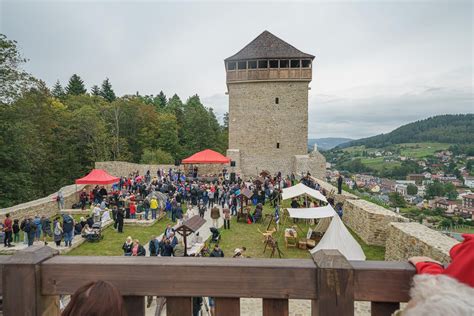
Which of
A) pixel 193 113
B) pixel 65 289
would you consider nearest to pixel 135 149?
pixel 193 113

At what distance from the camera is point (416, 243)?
716 cm

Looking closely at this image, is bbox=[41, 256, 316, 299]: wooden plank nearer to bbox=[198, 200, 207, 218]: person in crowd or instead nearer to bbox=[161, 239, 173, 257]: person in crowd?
bbox=[161, 239, 173, 257]: person in crowd

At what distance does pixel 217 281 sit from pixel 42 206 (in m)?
15.4

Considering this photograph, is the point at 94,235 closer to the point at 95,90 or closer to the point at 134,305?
the point at 134,305

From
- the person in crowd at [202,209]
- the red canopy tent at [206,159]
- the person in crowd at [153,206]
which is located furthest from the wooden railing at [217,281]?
the red canopy tent at [206,159]

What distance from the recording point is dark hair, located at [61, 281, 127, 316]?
111cm

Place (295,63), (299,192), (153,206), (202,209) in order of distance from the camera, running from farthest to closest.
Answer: (295,63) → (202,209) → (153,206) → (299,192)

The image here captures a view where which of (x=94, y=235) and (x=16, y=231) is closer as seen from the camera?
(x=16, y=231)

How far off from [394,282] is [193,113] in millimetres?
47188

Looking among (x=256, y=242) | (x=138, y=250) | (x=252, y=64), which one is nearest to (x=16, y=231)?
(x=138, y=250)

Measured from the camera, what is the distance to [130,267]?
134 cm

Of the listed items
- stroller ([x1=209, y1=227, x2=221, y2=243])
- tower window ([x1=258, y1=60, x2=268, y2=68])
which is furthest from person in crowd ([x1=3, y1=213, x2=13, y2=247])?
tower window ([x1=258, y1=60, x2=268, y2=68])

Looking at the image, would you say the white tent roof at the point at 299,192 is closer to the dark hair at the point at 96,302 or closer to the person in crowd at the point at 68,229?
the person in crowd at the point at 68,229

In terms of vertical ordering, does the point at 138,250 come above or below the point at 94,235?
above
